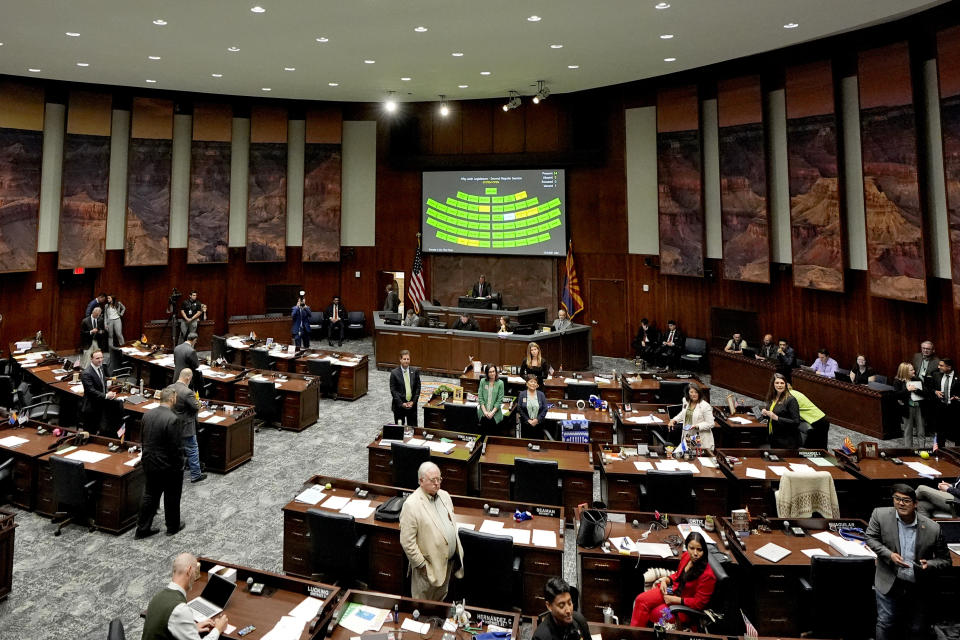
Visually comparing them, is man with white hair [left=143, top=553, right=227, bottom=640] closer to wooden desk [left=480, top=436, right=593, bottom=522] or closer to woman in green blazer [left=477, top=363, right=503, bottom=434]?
wooden desk [left=480, top=436, right=593, bottom=522]

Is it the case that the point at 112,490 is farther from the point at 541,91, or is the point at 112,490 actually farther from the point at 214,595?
the point at 541,91

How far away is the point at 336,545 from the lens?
15.3 feet

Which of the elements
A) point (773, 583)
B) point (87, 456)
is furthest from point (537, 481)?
point (87, 456)

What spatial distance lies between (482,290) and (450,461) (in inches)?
370

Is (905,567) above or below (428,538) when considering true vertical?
below

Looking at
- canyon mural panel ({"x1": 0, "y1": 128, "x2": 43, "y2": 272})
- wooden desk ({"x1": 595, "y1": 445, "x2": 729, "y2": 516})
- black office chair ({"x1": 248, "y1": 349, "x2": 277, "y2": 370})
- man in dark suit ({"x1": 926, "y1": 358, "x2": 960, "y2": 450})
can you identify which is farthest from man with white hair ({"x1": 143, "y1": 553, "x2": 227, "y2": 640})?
canyon mural panel ({"x1": 0, "y1": 128, "x2": 43, "y2": 272})

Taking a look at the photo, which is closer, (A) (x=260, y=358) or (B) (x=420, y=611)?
(B) (x=420, y=611)

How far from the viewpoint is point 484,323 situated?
14672 millimetres

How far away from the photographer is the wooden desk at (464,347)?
39.5 feet

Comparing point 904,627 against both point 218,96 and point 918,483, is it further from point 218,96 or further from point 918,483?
point 218,96

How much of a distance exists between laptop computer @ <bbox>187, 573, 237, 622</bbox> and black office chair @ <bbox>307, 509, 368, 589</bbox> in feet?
3.06

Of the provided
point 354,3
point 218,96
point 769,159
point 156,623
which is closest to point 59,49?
point 218,96

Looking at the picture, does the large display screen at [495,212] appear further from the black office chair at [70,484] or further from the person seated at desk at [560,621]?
the person seated at desk at [560,621]

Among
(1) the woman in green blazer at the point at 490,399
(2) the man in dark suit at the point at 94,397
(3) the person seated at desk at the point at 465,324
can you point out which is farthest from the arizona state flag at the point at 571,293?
(2) the man in dark suit at the point at 94,397
